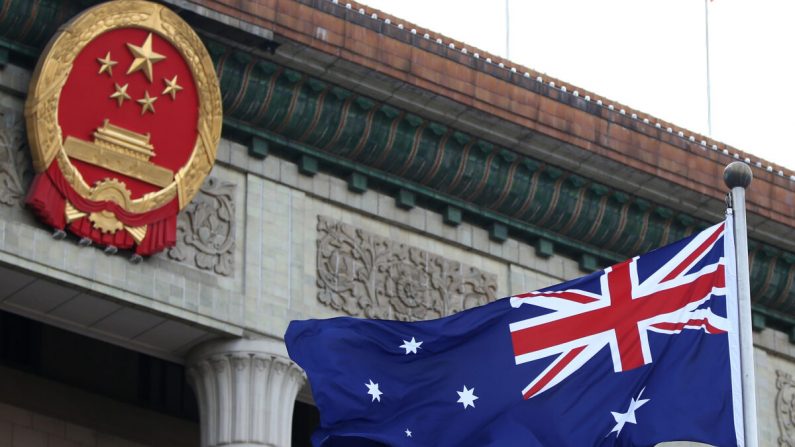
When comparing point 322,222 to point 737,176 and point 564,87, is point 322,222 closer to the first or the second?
point 564,87

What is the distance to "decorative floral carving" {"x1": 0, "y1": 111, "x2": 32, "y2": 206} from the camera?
33000 millimetres

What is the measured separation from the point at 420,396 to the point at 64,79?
7.64 m

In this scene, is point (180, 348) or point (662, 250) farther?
point (180, 348)

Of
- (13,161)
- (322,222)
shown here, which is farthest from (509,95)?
(13,161)

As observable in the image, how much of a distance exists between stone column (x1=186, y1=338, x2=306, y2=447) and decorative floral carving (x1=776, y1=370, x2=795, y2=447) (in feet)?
31.8

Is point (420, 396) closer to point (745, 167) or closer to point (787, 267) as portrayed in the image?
point (745, 167)

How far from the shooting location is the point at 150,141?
34.4 metres

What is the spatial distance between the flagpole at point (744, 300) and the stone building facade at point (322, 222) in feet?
32.9

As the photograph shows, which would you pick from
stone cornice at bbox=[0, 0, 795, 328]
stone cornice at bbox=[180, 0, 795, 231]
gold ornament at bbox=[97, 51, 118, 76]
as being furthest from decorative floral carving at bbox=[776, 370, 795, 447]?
gold ornament at bbox=[97, 51, 118, 76]

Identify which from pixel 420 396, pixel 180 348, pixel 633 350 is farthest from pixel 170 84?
pixel 633 350

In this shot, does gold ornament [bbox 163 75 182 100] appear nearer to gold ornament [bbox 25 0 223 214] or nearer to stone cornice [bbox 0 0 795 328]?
gold ornament [bbox 25 0 223 214]

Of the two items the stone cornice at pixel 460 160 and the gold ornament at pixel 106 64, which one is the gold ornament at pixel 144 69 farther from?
the stone cornice at pixel 460 160

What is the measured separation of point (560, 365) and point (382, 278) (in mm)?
8879

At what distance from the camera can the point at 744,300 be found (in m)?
25.9
